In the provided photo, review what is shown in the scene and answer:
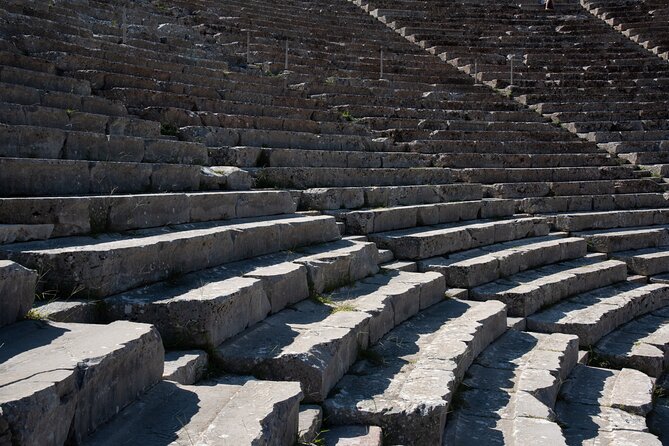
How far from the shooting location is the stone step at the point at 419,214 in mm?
7641

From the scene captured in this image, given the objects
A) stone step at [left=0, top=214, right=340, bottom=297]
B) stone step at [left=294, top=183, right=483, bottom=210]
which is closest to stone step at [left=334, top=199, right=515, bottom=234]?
stone step at [left=294, top=183, right=483, bottom=210]

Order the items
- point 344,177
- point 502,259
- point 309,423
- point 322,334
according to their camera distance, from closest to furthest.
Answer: point 309,423
point 322,334
point 502,259
point 344,177

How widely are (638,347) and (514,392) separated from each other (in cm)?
270

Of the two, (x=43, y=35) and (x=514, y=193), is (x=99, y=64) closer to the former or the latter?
(x=43, y=35)

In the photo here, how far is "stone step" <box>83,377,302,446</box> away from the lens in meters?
2.84

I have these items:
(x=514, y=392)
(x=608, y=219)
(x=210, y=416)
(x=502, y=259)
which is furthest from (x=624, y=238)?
(x=210, y=416)

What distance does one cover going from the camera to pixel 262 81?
38.3 feet

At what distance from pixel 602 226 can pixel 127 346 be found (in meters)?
9.21

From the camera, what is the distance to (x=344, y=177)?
875 centimetres

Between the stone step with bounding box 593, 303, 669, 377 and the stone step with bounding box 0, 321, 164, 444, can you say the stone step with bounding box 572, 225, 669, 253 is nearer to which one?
the stone step with bounding box 593, 303, 669, 377

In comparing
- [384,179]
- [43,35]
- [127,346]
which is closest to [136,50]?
[43,35]

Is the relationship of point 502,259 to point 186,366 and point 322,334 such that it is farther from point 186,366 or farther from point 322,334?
point 186,366

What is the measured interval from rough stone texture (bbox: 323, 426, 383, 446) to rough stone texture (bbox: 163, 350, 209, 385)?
760 millimetres

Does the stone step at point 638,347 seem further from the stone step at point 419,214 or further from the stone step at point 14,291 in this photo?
the stone step at point 14,291
